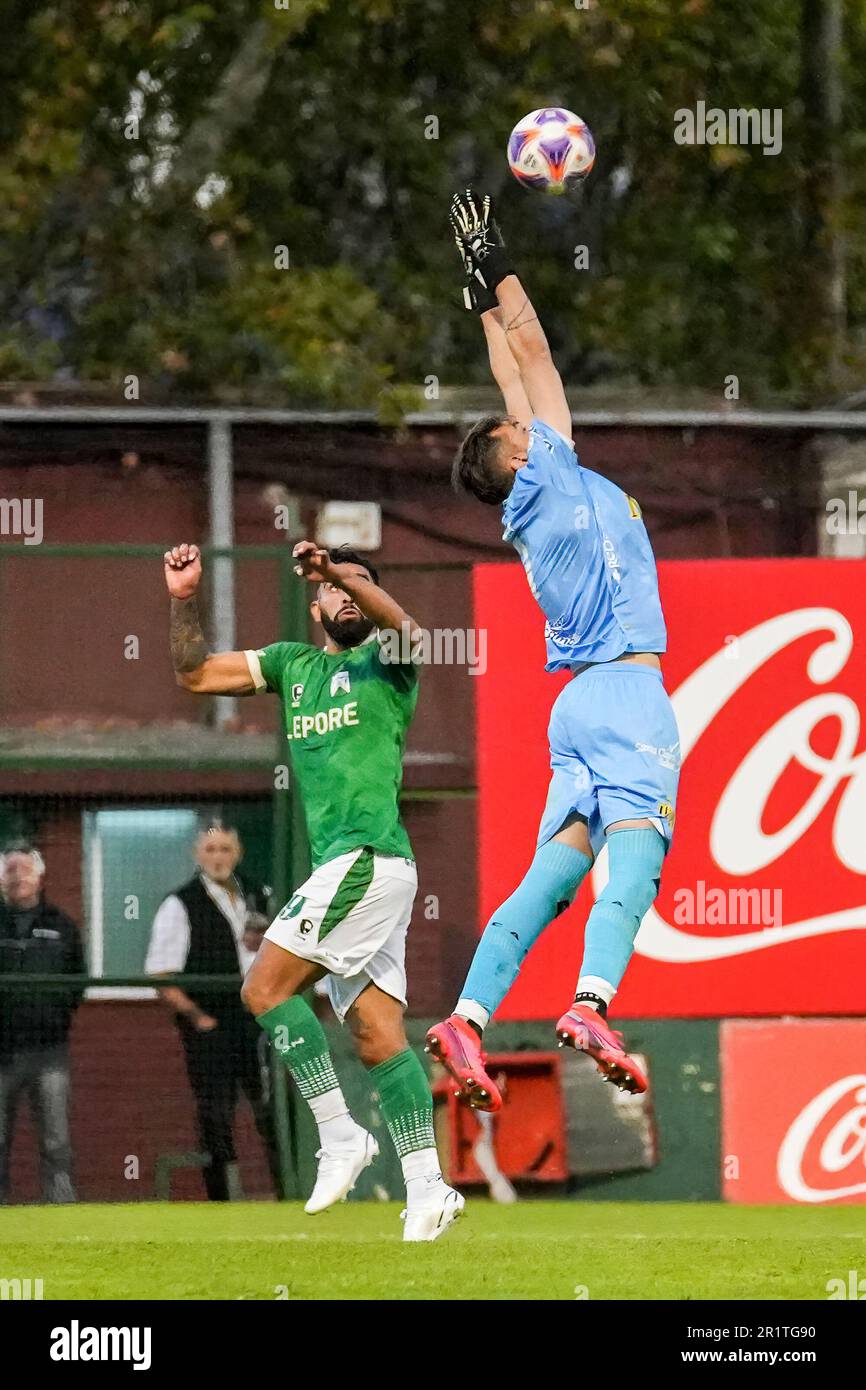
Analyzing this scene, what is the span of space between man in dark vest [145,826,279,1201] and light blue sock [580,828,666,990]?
4.13m

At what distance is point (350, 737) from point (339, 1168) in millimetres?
1734

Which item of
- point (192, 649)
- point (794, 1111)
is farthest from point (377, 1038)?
point (794, 1111)

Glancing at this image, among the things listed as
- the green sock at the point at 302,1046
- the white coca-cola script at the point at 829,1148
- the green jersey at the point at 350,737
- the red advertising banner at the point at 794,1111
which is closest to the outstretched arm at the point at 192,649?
the green jersey at the point at 350,737

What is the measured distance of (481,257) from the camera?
9.33 meters

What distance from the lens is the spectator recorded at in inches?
488

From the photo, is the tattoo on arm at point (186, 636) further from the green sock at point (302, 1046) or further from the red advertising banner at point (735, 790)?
the red advertising banner at point (735, 790)

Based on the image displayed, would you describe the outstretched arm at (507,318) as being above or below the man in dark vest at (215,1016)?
above

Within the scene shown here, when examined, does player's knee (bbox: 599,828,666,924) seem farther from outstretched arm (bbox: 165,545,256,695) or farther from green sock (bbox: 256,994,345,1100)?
outstretched arm (bbox: 165,545,256,695)

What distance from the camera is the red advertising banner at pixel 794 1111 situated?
12492mm

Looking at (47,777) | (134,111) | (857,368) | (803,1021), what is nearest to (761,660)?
(803,1021)

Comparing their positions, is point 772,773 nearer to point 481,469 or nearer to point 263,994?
point 263,994

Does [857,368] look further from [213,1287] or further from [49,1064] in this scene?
[213,1287]

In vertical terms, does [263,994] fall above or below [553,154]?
below

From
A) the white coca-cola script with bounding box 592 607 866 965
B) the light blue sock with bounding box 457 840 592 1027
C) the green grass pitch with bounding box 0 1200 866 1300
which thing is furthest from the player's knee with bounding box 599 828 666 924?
the white coca-cola script with bounding box 592 607 866 965
